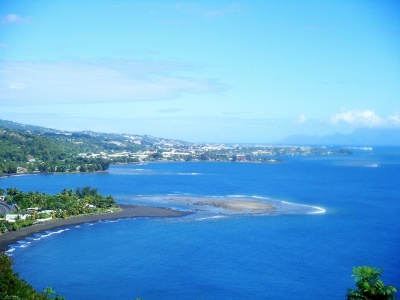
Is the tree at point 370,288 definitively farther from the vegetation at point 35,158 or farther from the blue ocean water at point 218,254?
the vegetation at point 35,158

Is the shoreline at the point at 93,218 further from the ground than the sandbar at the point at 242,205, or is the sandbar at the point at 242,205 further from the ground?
the sandbar at the point at 242,205

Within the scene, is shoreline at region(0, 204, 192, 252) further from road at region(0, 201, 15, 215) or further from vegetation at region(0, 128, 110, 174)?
vegetation at region(0, 128, 110, 174)

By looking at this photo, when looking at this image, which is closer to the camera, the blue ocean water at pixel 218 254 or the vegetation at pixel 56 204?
the blue ocean water at pixel 218 254

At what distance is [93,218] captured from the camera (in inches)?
1335

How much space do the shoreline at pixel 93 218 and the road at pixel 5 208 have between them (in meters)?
4.03

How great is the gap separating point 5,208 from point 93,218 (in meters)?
6.88

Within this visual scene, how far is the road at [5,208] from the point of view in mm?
33241

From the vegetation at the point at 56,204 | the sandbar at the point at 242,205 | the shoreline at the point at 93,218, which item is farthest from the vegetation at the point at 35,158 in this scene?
the sandbar at the point at 242,205

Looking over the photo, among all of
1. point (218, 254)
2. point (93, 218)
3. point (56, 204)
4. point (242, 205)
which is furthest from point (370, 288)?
point (242, 205)

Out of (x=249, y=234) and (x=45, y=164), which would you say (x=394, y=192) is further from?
(x=45, y=164)

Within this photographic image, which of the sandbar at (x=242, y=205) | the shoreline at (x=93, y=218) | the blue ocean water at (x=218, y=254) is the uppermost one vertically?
the sandbar at (x=242, y=205)

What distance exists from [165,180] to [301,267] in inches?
1503

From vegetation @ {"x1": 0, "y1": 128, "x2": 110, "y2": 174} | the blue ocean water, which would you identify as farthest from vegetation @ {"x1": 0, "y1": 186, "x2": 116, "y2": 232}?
vegetation @ {"x1": 0, "y1": 128, "x2": 110, "y2": 174}

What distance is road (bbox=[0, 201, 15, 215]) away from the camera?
33.2 meters
